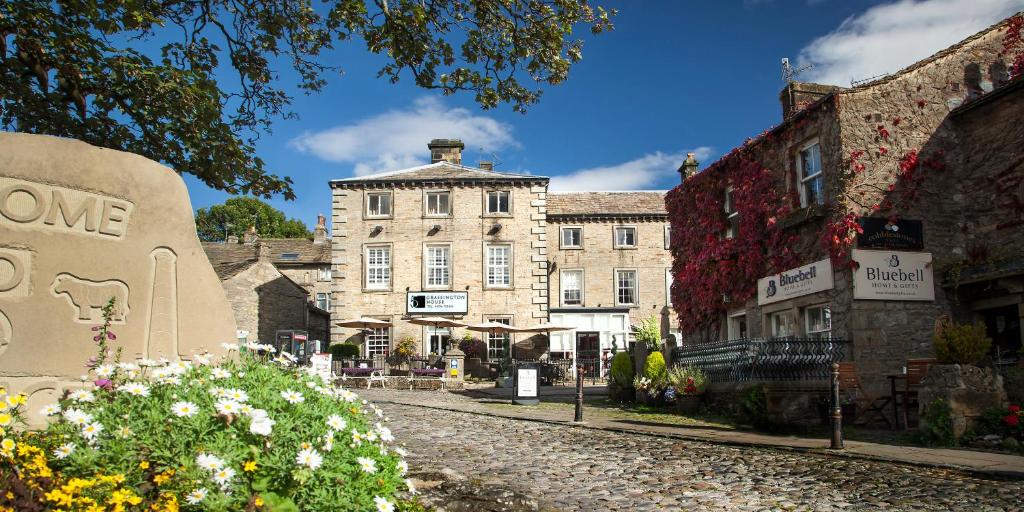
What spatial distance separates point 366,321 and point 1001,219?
78.3 ft

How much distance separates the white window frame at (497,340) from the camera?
35594 mm

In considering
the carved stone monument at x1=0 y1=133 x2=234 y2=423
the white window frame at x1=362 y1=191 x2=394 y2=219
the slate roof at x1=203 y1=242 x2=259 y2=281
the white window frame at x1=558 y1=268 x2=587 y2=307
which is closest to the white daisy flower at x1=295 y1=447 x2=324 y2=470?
the carved stone monument at x1=0 y1=133 x2=234 y2=423

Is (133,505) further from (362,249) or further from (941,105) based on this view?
Answer: (362,249)

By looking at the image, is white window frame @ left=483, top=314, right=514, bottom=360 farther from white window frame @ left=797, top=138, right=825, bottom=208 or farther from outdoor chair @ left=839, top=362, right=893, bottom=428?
outdoor chair @ left=839, top=362, right=893, bottom=428

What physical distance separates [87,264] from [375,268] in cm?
3055

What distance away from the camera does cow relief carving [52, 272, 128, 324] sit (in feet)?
18.3

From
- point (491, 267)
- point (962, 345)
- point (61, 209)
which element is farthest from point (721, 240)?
point (491, 267)

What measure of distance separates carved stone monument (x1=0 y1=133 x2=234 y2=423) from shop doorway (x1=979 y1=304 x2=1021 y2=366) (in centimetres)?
1343

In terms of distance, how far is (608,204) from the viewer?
138ft

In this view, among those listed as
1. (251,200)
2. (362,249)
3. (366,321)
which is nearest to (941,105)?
(366,321)

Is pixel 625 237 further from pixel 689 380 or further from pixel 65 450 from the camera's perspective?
pixel 65 450

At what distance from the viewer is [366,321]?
32.2 m

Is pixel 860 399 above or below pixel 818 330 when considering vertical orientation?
below

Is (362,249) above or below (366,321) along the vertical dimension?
above
